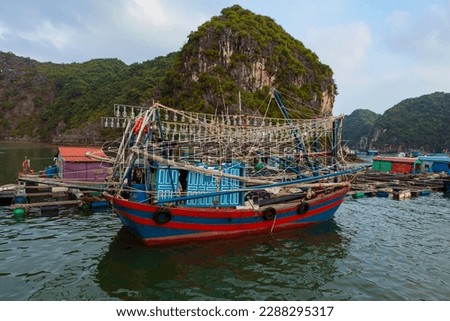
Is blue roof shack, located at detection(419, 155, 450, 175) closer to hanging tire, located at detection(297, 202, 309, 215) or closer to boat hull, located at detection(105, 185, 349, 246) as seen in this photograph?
hanging tire, located at detection(297, 202, 309, 215)

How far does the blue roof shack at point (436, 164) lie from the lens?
1780 inches

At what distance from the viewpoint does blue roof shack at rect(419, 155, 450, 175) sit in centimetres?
4520

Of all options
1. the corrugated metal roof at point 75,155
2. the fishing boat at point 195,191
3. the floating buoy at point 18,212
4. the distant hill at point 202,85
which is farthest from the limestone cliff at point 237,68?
the floating buoy at point 18,212

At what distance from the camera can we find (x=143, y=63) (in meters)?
123

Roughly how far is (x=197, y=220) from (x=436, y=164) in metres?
46.8

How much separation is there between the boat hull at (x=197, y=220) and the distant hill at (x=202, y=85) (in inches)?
1684

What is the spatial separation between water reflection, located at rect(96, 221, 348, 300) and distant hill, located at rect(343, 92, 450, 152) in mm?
160532

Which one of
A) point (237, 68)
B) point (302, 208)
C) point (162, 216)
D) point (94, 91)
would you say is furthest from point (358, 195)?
point (94, 91)

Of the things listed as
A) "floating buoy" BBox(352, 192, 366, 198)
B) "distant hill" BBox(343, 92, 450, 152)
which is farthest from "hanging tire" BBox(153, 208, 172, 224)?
"distant hill" BBox(343, 92, 450, 152)

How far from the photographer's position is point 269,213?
15.5 meters

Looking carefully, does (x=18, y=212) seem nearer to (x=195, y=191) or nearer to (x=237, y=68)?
(x=195, y=191)

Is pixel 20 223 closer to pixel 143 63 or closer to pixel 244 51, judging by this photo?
pixel 244 51

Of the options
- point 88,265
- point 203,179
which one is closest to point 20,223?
point 88,265

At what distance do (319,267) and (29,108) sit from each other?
14329 cm
